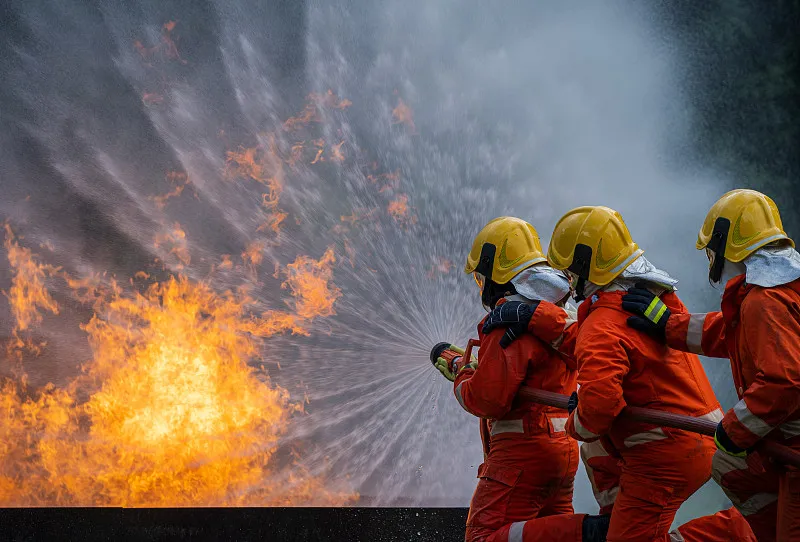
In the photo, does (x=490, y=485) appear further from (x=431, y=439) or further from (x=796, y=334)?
(x=431, y=439)

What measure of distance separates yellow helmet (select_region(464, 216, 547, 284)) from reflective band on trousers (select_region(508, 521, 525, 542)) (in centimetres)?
126

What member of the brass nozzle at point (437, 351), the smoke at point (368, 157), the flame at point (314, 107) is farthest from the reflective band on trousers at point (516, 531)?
the flame at point (314, 107)

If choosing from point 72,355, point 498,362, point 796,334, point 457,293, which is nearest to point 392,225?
point 457,293

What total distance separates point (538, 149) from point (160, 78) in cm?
438

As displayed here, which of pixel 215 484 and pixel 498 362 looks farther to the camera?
pixel 215 484

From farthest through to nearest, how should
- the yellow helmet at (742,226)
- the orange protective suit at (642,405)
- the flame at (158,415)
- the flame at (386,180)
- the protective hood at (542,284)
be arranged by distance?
the flame at (386,180) < the flame at (158,415) < the protective hood at (542,284) < the orange protective suit at (642,405) < the yellow helmet at (742,226)

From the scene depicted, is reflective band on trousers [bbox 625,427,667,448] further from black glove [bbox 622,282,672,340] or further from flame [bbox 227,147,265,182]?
flame [bbox 227,147,265,182]

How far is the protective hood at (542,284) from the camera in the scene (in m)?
3.95

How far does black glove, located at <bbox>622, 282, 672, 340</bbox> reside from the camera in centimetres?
329

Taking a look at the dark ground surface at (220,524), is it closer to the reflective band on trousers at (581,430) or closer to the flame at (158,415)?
the flame at (158,415)

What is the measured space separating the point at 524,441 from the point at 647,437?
2.23 ft

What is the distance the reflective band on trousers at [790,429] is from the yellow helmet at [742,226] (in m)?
0.67

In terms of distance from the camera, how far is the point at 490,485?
3721 millimetres

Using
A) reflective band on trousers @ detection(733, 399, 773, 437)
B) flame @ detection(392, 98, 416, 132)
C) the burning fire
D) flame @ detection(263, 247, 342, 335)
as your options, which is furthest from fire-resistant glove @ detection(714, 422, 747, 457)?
flame @ detection(392, 98, 416, 132)
